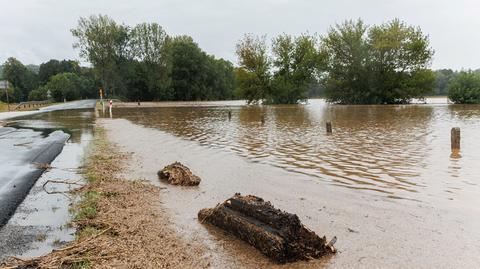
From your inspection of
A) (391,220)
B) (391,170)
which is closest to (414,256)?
(391,220)

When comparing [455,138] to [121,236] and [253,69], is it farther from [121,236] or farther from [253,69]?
[253,69]

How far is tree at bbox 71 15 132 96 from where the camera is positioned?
72562 mm

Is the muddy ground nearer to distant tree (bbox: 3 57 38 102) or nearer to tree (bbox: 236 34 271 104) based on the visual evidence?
tree (bbox: 236 34 271 104)

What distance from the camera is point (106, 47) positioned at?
74.4 metres

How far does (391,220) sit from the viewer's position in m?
5.89

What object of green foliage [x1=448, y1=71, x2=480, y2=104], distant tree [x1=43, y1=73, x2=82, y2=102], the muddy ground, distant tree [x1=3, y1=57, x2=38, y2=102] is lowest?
the muddy ground

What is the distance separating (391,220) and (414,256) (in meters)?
1.31

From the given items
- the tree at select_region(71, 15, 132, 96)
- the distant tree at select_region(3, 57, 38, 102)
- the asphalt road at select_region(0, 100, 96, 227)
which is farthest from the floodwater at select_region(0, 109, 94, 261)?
the distant tree at select_region(3, 57, 38, 102)

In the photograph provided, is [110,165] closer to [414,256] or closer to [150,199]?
[150,199]

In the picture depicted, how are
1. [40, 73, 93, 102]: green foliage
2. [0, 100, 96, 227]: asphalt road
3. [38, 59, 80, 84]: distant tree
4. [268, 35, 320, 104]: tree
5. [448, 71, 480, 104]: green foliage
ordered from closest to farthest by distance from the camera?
[0, 100, 96, 227]: asphalt road
[448, 71, 480, 104]: green foliage
[268, 35, 320, 104]: tree
[40, 73, 93, 102]: green foliage
[38, 59, 80, 84]: distant tree

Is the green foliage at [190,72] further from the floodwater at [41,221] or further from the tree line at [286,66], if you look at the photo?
the floodwater at [41,221]

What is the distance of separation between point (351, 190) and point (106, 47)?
7466cm

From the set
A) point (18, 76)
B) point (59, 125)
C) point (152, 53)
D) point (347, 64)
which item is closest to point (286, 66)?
point (347, 64)

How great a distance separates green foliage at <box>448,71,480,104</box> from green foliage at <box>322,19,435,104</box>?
2.77 m
